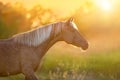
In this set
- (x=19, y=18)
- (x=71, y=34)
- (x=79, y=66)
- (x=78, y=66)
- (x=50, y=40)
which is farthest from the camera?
(x=19, y=18)

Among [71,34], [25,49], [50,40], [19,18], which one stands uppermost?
[19,18]

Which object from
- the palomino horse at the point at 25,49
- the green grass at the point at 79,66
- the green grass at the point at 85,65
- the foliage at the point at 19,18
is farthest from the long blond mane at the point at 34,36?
the foliage at the point at 19,18

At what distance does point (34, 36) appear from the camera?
905cm

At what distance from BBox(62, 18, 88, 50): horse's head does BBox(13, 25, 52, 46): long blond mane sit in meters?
0.33

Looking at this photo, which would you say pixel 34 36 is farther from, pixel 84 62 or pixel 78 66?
pixel 84 62

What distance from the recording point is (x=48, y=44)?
9.26 m

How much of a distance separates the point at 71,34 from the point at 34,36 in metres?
0.74

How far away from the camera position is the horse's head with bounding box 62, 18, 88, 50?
365 inches

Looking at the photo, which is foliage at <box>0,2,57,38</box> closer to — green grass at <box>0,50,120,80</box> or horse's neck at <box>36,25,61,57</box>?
green grass at <box>0,50,120,80</box>

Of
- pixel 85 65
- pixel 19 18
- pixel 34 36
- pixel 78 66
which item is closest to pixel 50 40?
pixel 34 36

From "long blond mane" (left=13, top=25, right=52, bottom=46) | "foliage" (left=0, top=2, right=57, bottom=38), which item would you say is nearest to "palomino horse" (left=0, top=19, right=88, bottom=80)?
"long blond mane" (left=13, top=25, right=52, bottom=46)

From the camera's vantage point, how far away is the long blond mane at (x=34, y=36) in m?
9.06

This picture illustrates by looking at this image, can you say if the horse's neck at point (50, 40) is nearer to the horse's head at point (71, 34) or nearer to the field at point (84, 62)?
the horse's head at point (71, 34)

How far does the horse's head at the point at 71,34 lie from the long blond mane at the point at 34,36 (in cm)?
33
